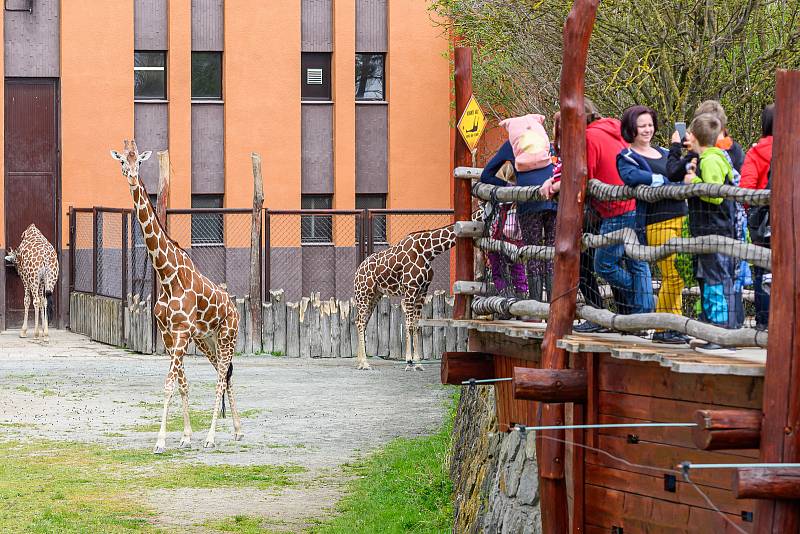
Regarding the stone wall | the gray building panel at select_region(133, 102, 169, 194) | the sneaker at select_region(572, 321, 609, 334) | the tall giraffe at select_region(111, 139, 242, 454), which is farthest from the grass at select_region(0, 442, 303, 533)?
the gray building panel at select_region(133, 102, 169, 194)

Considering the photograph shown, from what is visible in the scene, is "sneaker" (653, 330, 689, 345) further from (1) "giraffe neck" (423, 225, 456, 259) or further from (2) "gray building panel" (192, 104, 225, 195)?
(2) "gray building panel" (192, 104, 225, 195)

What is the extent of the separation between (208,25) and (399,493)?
19973 millimetres

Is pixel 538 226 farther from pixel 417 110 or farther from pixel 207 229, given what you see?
pixel 417 110

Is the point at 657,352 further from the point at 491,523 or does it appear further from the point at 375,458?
the point at 375,458

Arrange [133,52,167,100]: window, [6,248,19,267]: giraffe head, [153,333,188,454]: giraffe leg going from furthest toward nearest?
[133,52,167,100]: window < [6,248,19,267]: giraffe head < [153,333,188,454]: giraffe leg

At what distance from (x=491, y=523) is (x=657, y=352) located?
3865mm

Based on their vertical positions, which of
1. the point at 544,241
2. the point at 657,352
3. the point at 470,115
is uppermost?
the point at 470,115

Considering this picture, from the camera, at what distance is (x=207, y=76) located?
31734 mm

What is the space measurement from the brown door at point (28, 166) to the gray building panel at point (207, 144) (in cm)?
300

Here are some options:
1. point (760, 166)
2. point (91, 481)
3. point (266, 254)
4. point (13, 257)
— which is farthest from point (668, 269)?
point (13, 257)

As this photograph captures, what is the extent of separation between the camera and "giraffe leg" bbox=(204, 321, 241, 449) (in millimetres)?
15398

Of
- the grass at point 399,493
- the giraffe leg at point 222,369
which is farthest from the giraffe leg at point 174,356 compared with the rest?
the grass at point 399,493

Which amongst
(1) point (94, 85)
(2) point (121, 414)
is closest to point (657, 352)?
(2) point (121, 414)

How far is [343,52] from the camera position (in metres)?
32.1
